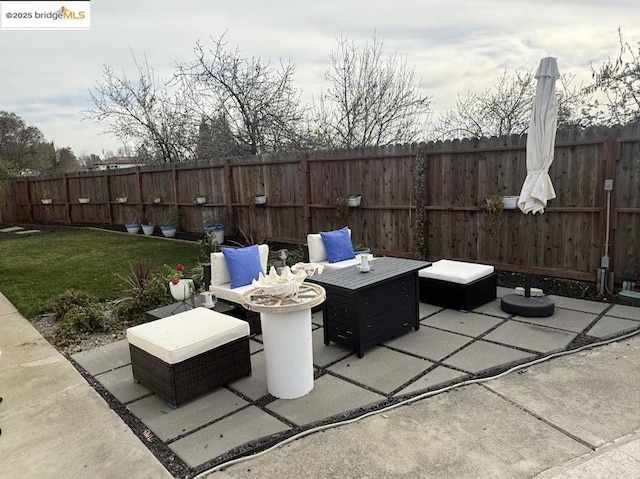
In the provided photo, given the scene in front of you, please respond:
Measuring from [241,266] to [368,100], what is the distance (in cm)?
792

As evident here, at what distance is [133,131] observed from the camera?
45.8 ft

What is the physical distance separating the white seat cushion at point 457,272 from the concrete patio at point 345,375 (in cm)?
37

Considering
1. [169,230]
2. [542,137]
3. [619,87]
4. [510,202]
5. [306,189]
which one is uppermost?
[619,87]

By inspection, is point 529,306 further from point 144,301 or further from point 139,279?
point 139,279

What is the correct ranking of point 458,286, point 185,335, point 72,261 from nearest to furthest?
point 185,335
point 458,286
point 72,261

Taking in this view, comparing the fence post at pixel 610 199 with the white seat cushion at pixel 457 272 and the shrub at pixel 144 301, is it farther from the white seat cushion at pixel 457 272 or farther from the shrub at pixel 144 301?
the shrub at pixel 144 301

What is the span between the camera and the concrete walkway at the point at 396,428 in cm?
214

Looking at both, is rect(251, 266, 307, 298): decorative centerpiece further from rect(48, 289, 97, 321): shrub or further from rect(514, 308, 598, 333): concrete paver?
rect(48, 289, 97, 321): shrub

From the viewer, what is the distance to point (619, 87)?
24.9 feet

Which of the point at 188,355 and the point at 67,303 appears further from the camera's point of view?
the point at 67,303

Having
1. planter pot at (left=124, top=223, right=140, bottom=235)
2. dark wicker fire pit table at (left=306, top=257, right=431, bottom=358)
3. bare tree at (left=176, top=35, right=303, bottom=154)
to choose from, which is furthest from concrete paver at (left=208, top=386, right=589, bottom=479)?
planter pot at (left=124, top=223, right=140, bottom=235)

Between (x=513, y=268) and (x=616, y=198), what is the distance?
Result: 1439mm

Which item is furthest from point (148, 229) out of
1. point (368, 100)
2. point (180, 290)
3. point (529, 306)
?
point (529, 306)

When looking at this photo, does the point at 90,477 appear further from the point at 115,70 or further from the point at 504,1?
the point at 115,70
